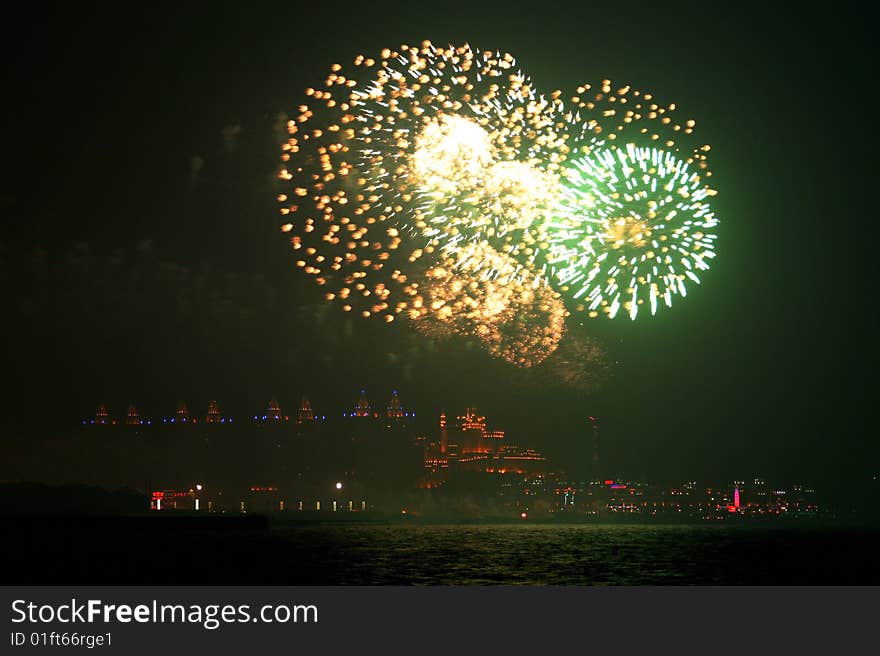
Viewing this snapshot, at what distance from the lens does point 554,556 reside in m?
94.9
